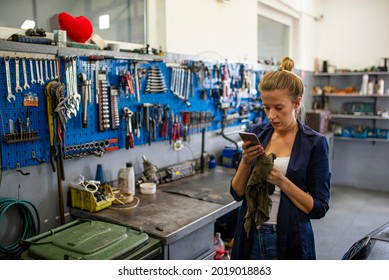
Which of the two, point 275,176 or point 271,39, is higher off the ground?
point 271,39

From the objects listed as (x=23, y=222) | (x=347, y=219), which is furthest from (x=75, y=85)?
(x=347, y=219)

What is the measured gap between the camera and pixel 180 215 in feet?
6.44

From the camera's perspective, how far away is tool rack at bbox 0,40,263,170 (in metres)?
1.79

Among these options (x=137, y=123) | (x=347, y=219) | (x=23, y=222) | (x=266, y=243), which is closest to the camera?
(x=266, y=243)

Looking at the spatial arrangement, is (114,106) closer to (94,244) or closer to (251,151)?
(94,244)

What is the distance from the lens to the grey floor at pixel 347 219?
321 centimetres

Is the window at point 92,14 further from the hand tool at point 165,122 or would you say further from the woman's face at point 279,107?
the woman's face at point 279,107

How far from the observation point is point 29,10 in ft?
6.68

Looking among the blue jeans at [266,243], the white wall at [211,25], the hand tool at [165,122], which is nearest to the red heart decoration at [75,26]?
the white wall at [211,25]

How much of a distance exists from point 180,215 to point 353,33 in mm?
4174

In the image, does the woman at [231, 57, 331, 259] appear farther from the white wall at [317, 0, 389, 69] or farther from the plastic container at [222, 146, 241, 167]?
the white wall at [317, 0, 389, 69]

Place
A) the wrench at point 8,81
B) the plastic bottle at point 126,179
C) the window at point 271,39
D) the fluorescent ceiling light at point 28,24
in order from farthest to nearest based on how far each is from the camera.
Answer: the window at point 271,39 → the plastic bottle at point 126,179 → the fluorescent ceiling light at point 28,24 → the wrench at point 8,81

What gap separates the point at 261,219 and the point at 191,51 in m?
1.92

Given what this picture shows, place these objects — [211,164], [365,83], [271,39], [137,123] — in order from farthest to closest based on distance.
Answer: [365,83] < [271,39] < [211,164] < [137,123]
